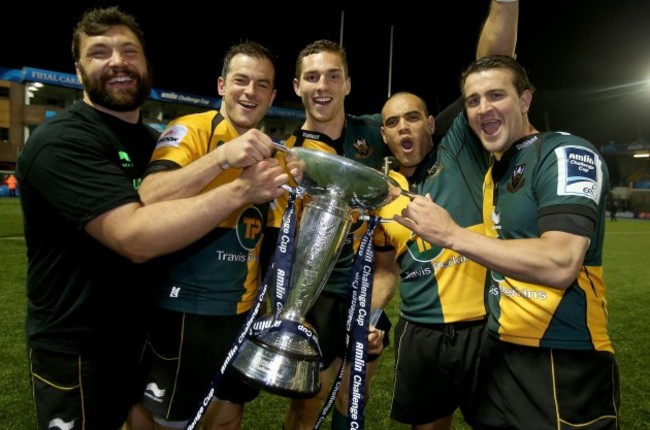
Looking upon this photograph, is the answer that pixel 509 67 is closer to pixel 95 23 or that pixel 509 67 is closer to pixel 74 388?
pixel 95 23

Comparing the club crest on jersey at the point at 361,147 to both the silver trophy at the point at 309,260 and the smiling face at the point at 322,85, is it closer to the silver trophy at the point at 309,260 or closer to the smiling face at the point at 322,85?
the smiling face at the point at 322,85

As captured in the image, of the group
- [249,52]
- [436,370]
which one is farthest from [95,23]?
[436,370]

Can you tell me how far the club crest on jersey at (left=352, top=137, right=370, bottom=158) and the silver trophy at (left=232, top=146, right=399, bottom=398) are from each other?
128 centimetres

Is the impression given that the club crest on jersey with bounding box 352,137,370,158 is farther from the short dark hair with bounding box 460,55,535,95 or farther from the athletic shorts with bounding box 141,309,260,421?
the athletic shorts with bounding box 141,309,260,421

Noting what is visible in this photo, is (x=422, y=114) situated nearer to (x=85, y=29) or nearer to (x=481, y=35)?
(x=481, y=35)

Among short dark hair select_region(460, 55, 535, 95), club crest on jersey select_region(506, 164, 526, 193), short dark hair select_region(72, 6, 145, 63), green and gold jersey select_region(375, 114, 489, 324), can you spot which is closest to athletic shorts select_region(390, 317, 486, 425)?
green and gold jersey select_region(375, 114, 489, 324)

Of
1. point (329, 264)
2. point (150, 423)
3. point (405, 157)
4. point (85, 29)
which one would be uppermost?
point (85, 29)

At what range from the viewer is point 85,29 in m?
2.13

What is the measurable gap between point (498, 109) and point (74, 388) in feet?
6.85

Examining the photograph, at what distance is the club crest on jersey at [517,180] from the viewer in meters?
1.92

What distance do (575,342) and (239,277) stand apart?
1430 mm

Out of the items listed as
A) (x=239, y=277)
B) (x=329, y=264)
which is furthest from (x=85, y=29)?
(x=329, y=264)

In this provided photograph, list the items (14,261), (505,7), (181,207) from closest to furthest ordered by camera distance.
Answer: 1. (181,207)
2. (505,7)
3. (14,261)

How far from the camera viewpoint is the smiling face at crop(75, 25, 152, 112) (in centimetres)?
211
